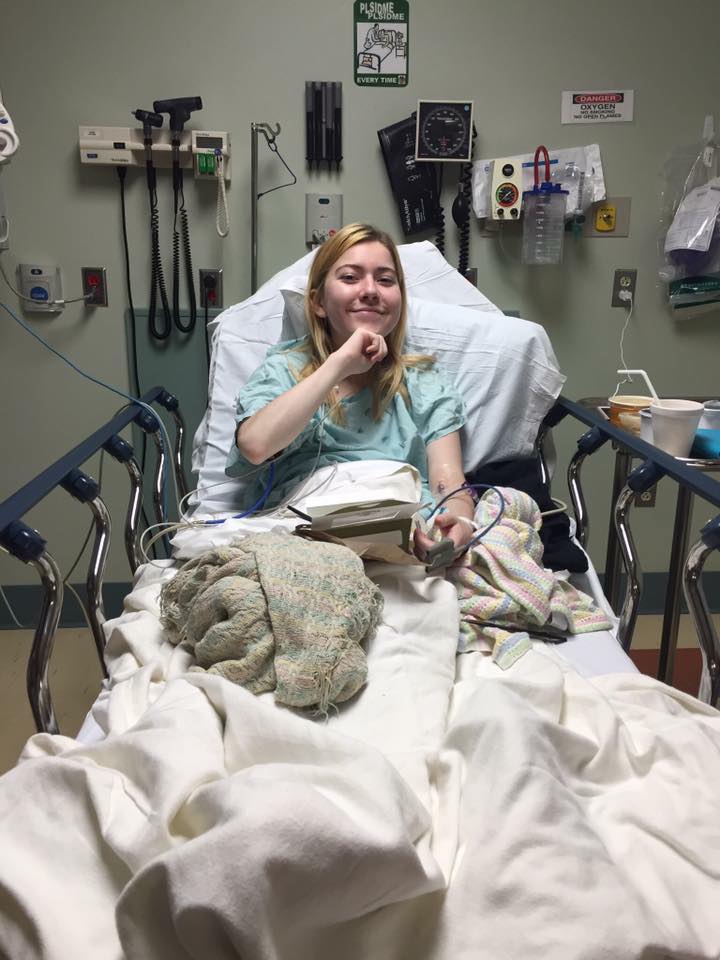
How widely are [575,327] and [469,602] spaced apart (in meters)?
1.56

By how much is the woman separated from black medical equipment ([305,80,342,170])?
2.20 feet

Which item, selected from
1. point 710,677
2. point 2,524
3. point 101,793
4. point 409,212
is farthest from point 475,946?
point 409,212

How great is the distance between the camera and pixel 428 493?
1.63 metres

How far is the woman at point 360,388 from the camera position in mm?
1676

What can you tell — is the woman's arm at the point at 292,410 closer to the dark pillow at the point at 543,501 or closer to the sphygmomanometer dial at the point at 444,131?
the dark pillow at the point at 543,501

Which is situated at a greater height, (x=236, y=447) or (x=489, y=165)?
(x=489, y=165)

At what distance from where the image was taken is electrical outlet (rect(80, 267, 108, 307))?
2.37 metres

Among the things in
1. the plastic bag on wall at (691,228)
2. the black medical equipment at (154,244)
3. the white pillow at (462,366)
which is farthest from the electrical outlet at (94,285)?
the plastic bag on wall at (691,228)

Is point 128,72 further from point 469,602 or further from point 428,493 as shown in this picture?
point 469,602

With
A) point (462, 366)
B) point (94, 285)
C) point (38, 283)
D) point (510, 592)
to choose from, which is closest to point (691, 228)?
point (462, 366)

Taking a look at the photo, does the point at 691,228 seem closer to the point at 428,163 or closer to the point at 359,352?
the point at 428,163

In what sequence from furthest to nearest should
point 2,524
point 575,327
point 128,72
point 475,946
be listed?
point 575,327
point 128,72
point 2,524
point 475,946

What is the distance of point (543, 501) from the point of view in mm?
1718

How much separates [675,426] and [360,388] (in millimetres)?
722
